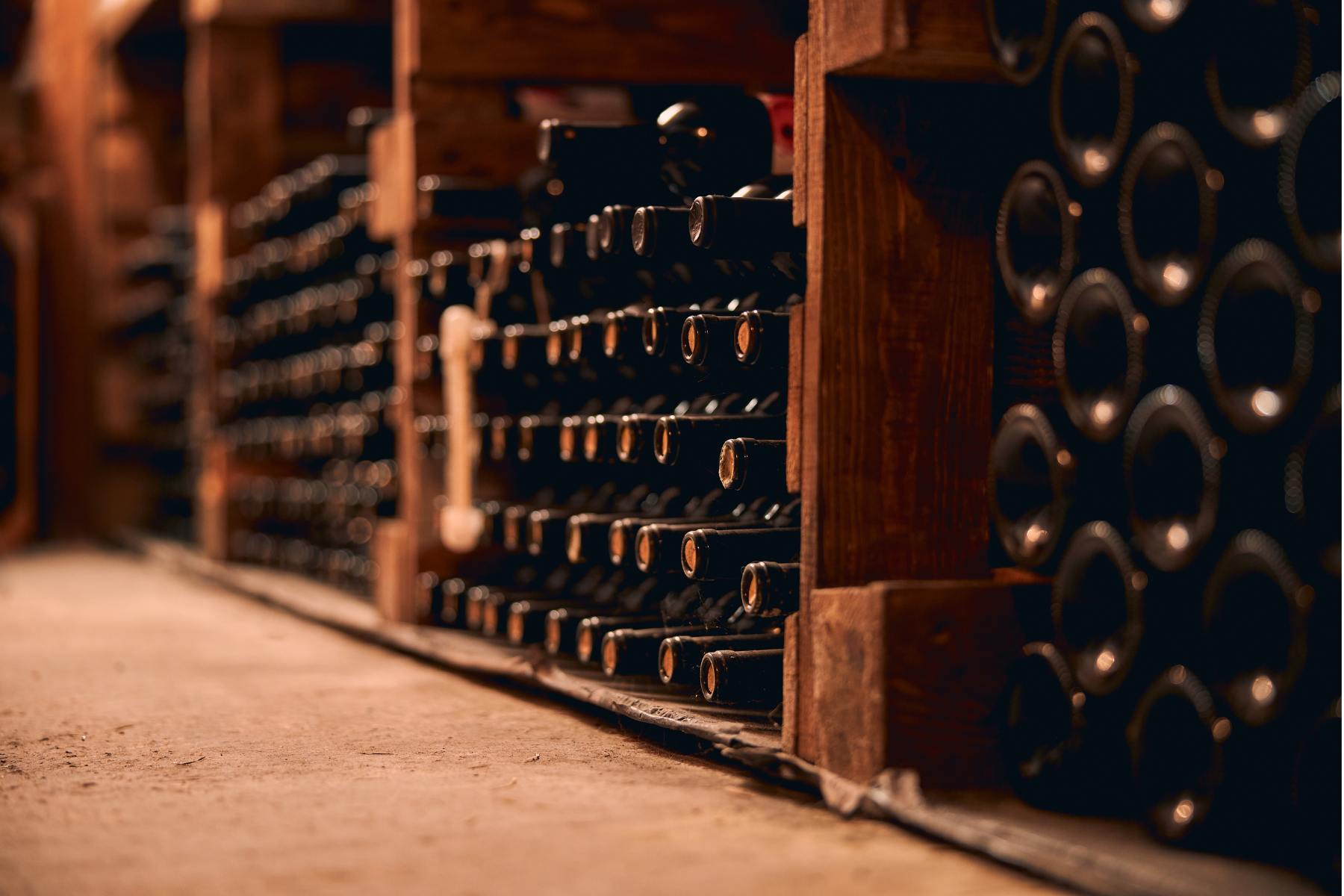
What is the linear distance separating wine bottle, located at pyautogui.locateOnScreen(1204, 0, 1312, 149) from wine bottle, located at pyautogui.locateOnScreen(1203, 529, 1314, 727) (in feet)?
1.59

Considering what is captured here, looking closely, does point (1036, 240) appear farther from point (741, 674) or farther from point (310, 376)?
point (310, 376)

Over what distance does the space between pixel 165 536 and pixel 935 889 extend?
758 cm

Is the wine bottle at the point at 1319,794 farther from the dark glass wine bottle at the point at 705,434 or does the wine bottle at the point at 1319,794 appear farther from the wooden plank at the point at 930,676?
the dark glass wine bottle at the point at 705,434

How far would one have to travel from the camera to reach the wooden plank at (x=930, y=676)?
232 centimetres

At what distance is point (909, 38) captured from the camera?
2350 mm

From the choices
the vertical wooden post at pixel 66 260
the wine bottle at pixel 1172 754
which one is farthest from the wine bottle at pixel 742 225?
the vertical wooden post at pixel 66 260

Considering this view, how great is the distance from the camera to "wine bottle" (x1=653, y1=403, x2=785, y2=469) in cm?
302

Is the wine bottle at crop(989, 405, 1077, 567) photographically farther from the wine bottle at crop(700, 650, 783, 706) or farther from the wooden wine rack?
the wine bottle at crop(700, 650, 783, 706)

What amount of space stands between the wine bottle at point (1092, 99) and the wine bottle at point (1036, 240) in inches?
2.2

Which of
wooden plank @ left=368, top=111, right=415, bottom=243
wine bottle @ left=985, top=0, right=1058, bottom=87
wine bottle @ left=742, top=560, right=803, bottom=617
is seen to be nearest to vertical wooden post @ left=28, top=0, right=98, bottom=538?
wooden plank @ left=368, top=111, right=415, bottom=243

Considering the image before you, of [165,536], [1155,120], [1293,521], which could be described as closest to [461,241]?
[1155,120]

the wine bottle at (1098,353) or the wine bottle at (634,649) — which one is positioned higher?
the wine bottle at (1098,353)

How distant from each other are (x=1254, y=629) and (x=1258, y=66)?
2.23 feet

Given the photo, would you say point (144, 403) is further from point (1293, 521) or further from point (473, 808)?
point (1293, 521)
